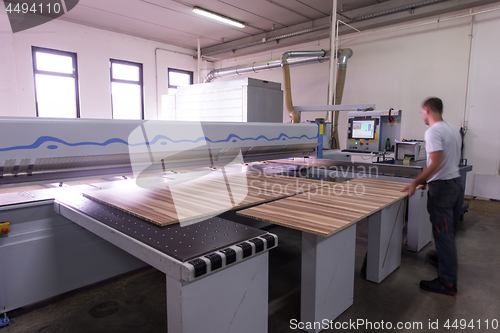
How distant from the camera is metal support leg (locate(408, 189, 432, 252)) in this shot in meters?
3.04

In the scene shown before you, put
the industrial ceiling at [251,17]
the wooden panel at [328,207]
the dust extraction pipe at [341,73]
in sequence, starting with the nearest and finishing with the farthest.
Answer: the wooden panel at [328,207]
the industrial ceiling at [251,17]
the dust extraction pipe at [341,73]

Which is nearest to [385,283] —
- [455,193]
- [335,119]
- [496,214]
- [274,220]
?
[455,193]

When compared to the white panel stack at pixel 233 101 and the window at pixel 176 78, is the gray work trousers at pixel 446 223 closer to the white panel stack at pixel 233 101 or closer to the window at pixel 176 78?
the white panel stack at pixel 233 101

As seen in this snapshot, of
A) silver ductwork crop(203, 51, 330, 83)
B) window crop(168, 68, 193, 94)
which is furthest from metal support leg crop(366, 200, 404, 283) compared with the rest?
window crop(168, 68, 193, 94)

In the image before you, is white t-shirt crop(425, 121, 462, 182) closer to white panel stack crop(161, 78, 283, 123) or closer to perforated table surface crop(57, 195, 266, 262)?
perforated table surface crop(57, 195, 266, 262)

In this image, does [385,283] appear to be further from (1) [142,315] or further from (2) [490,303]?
(1) [142,315]

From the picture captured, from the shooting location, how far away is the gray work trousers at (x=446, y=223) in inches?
90.6

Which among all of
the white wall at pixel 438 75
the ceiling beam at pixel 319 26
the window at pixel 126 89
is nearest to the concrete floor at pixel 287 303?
the white wall at pixel 438 75

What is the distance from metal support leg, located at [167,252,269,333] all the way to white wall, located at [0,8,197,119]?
5.71m

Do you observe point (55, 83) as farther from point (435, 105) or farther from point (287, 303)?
point (435, 105)

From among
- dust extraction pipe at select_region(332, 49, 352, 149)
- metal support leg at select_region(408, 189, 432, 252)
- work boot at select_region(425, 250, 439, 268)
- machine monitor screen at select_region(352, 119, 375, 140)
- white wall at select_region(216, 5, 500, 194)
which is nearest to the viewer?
work boot at select_region(425, 250, 439, 268)

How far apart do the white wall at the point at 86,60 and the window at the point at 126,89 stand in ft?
0.44

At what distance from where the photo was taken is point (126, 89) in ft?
23.0

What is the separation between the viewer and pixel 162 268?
1.17 meters
